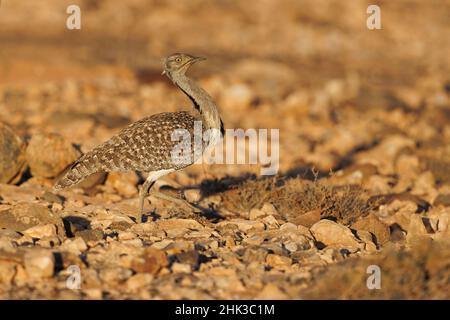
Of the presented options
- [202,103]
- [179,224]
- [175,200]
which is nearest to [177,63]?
[202,103]

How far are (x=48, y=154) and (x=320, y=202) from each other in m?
3.05

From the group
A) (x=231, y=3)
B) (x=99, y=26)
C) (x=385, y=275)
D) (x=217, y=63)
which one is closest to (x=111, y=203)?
(x=385, y=275)

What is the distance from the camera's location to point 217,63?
17.6 metres

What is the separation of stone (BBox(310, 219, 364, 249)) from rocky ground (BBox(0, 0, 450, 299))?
0.01 metres

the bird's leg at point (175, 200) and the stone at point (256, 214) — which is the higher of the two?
the bird's leg at point (175, 200)

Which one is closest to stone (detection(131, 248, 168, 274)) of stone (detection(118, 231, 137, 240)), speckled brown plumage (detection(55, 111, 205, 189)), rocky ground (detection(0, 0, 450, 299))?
rocky ground (detection(0, 0, 450, 299))

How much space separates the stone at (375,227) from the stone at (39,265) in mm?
2985

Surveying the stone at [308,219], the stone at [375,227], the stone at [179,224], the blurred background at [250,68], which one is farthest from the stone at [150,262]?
the blurred background at [250,68]

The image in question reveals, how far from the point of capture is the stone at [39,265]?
199 inches

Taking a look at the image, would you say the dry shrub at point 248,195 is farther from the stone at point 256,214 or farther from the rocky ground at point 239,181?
the stone at point 256,214

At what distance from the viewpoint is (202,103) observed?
688cm

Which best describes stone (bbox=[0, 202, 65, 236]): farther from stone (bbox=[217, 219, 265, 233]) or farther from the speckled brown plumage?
stone (bbox=[217, 219, 265, 233])

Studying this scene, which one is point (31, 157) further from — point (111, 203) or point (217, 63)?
point (217, 63)
